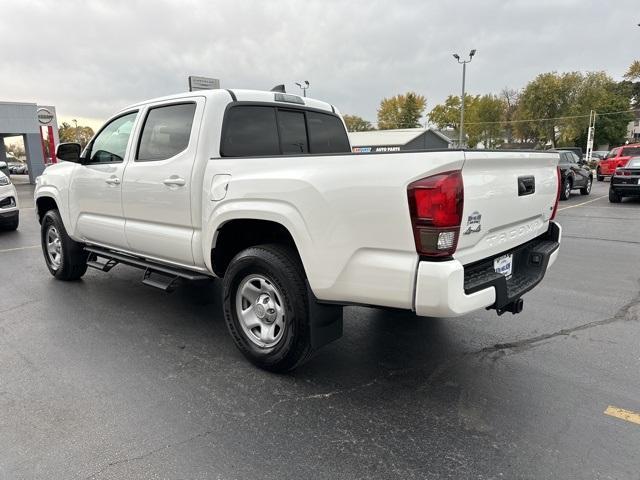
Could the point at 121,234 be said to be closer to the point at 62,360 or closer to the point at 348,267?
the point at 62,360

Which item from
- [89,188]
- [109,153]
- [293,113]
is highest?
[293,113]

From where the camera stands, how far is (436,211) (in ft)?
8.05

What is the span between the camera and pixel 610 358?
362cm

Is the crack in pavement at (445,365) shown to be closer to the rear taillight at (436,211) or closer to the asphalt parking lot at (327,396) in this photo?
the asphalt parking lot at (327,396)

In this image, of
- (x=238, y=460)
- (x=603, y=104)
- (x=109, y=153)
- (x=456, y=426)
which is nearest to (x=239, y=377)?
(x=238, y=460)

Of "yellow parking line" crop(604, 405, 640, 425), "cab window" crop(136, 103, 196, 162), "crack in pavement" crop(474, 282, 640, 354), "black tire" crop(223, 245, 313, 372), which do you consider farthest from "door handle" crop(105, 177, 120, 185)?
"yellow parking line" crop(604, 405, 640, 425)

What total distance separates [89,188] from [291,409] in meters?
3.38

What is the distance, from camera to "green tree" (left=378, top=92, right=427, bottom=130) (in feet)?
242

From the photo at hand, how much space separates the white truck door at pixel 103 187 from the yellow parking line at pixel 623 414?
4.16 metres

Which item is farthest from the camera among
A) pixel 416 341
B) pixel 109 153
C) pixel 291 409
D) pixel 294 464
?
pixel 109 153

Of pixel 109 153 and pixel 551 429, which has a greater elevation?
pixel 109 153

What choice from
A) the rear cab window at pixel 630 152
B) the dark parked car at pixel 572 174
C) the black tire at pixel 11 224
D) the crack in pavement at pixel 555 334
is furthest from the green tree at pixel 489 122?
the crack in pavement at pixel 555 334

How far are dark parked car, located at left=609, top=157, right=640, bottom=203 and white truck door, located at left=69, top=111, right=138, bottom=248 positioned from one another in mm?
15175

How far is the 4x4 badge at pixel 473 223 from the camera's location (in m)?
2.62
